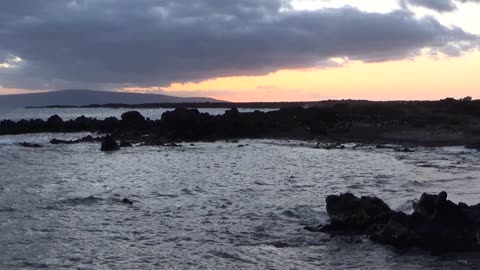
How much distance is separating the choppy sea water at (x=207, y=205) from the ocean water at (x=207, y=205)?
0.04 meters

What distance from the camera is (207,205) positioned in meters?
18.9

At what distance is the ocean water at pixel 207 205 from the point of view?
39.9 ft

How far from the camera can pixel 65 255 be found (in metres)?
12.4

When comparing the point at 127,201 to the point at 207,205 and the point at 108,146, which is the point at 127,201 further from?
the point at 108,146

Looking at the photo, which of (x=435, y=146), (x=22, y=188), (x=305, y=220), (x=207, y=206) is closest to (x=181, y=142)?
(x=435, y=146)

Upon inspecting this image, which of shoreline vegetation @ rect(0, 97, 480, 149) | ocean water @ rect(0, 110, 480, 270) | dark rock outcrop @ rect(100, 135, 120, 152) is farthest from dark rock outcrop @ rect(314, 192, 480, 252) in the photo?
dark rock outcrop @ rect(100, 135, 120, 152)

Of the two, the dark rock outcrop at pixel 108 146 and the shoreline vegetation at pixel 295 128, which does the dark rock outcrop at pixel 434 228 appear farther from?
the dark rock outcrop at pixel 108 146

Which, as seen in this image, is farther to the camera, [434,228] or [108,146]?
[108,146]

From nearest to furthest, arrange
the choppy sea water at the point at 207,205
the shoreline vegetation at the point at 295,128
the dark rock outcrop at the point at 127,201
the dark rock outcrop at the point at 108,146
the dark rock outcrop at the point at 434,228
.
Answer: the choppy sea water at the point at 207,205 < the dark rock outcrop at the point at 434,228 < the dark rock outcrop at the point at 127,201 < the dark rock outcrop at the point at 108,146 < the shoreline vegetation at the point at 295,128

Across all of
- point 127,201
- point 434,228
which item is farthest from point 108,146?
point 434,228

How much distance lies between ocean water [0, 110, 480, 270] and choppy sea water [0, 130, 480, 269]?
0.04 metres

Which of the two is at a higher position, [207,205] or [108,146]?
[108,146]

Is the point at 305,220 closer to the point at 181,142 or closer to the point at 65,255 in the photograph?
the point at 65,255

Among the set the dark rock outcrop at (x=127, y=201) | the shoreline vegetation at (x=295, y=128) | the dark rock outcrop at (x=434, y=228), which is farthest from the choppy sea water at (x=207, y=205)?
the shoreline vegetation at (x=295, y=128)
